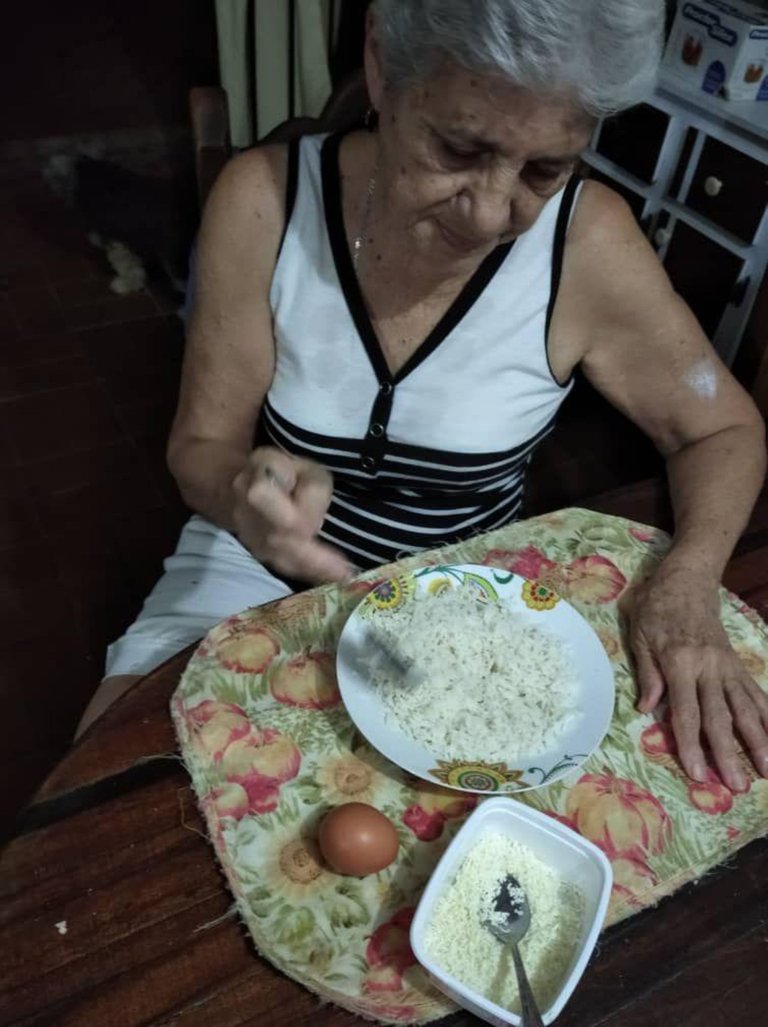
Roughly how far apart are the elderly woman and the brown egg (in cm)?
28

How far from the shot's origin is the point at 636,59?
909 mm

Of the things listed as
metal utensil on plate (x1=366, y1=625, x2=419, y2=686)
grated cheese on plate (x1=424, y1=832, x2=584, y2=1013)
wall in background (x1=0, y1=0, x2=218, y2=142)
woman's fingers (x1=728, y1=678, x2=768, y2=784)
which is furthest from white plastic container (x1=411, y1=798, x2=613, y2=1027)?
wall in background (x1=0, y1=0, x2=218, y2=142)

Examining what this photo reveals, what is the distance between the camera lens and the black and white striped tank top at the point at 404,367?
1.19 m

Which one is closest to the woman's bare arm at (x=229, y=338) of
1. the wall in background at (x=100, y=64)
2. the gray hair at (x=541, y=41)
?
the gray hair at (x=541, y=41)

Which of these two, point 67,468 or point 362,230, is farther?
point 67,468

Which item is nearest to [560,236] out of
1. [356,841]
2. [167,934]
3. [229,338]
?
[229,338]

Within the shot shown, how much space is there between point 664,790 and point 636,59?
79 centimetres

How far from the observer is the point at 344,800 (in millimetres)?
849

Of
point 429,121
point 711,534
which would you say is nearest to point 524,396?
point 711,534

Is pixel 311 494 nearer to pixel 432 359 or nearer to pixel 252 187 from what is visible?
pixel 432 359

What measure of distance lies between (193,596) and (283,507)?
1.50 ft

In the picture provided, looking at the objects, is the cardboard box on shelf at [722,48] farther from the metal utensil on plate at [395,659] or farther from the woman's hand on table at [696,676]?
the metal utensil on plate at [395,659]

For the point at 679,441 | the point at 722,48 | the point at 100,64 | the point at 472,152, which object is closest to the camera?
the point at 472,152

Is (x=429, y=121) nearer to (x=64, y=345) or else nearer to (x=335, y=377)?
(x=335, y=377)
